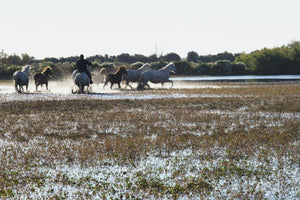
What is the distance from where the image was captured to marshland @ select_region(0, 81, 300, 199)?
242 inches

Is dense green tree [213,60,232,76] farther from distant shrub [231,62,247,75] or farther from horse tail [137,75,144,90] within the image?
horse tail [137,75,144,90]

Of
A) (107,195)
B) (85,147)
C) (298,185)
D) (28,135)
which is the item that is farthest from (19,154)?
(298,185)

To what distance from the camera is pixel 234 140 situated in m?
9.77

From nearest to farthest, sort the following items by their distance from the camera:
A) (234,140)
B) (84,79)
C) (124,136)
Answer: (234,140) → (124,136) → (84,79)

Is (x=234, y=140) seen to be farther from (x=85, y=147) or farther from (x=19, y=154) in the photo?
(x=19, y=154)

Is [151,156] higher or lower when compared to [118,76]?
lower

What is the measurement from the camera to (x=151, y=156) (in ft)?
27.5

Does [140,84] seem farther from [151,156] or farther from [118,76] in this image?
[151,156]

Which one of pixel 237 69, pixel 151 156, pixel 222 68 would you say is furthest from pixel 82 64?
pixel 237 69

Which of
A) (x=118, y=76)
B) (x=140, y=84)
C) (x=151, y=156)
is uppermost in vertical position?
(x=118, y=76)

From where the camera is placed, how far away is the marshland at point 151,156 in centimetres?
614

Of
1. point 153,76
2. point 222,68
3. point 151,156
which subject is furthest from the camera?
point 222,68

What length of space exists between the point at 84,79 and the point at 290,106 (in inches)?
591

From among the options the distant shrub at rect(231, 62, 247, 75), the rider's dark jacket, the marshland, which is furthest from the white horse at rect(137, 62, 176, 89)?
the distant shrub at rect(231, 62, 247, 75)
